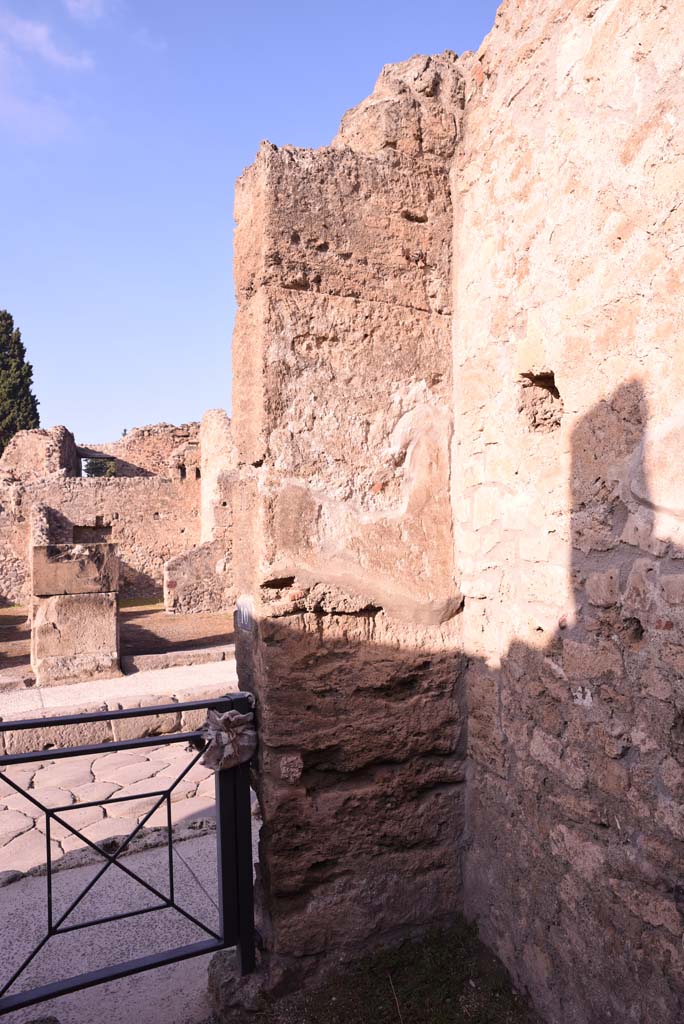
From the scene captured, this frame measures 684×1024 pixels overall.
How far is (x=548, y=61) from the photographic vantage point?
2.18 m

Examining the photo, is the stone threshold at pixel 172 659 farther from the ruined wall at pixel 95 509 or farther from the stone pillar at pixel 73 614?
the ruined wall at pixel 95 509

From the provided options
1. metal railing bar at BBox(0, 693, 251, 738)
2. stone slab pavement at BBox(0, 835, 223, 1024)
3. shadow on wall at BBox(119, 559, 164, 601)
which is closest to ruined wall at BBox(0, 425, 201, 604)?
shadow on wall at BBox(119, 559, 164, 601)

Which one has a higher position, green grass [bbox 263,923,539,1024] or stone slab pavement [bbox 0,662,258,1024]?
green grass [bbox 263,923,539,1024]

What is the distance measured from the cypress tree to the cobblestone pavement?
84.4 ft

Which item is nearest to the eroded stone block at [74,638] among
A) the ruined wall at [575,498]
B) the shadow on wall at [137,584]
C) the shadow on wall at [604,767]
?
the ruined wall at [575,498]

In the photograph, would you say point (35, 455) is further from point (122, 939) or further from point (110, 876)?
point (122, 939)

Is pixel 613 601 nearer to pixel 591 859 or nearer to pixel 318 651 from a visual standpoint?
pixel 591 859

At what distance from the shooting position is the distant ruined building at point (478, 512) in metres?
1.83

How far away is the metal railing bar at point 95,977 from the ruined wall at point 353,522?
27cm

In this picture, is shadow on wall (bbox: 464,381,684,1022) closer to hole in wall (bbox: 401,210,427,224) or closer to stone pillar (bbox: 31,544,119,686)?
hole in wall (bbox: 401,210,427,224)

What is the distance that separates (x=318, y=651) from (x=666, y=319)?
1.40 meters

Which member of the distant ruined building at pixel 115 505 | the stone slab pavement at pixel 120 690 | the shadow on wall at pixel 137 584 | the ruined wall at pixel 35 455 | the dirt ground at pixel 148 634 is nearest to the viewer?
the stone slab pavement at pixel 120 690

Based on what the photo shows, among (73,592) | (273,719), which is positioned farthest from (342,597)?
(73,592)

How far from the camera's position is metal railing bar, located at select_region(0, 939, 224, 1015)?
7.28 feet
